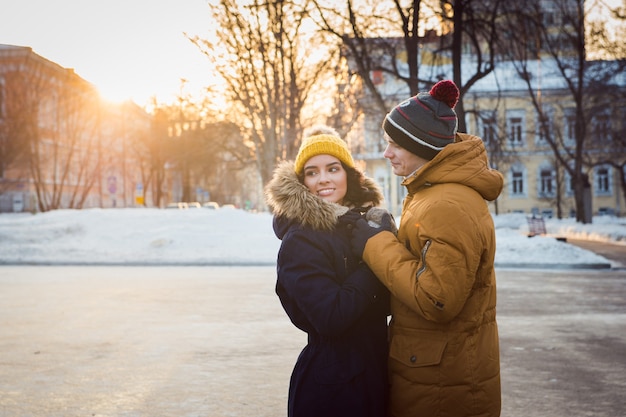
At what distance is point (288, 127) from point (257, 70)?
9.11 feet

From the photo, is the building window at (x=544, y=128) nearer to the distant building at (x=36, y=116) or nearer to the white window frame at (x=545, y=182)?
the white window frame at (x=545, y=182)

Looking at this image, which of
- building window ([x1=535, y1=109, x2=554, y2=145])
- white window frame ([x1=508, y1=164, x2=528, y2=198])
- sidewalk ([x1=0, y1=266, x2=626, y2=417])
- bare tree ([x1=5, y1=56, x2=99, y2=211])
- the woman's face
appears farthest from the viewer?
white window frame ([x1=508, y1=164, x2=528, y2=198])

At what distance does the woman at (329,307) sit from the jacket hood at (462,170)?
31 centimetres

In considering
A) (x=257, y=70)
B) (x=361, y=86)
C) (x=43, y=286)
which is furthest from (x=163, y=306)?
(x=361, y=86)

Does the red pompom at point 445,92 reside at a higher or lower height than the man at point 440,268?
higher

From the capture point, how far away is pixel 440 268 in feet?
8.43

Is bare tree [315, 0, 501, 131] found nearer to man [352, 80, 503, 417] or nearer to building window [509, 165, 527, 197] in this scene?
man [352, 80, 503, 417]

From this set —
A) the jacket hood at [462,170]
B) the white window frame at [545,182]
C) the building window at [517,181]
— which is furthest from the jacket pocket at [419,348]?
the building window at [517,181]

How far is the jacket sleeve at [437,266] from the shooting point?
8.45 ft

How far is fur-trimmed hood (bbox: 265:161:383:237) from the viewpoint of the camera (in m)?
2.88

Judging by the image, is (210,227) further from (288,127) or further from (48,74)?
(48,74)

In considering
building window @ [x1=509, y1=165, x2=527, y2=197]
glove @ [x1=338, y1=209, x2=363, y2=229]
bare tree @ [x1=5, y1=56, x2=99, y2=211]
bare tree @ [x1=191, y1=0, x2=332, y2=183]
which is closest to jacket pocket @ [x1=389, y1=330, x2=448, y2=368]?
glove @ [x1=338, y1=209, x2=363, y2=229]

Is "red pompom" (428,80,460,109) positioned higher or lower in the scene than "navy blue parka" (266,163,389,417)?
higher

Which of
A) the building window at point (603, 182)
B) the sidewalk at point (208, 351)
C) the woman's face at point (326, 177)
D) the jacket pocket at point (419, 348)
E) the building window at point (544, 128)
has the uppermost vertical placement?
the building window at point (544, 128)
